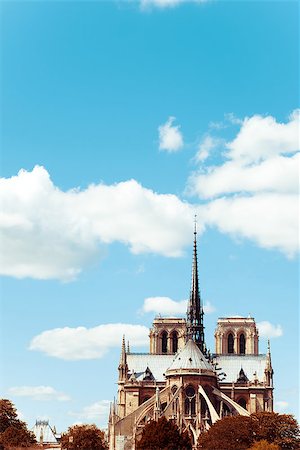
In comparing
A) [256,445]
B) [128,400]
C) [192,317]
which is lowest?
[256,445]

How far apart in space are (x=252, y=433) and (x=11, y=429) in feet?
88.8

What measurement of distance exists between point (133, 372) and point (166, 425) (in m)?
50.7

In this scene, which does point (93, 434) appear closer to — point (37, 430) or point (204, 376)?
point (204, 376)

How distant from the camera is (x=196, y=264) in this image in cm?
16138

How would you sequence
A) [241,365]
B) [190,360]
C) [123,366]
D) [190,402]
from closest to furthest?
[190,402], [190,360], [241,365], [123,366]

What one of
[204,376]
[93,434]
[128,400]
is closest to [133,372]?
[128,400]

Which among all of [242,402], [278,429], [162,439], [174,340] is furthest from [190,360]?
[162,439]

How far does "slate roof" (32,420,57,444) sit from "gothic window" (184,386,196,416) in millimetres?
34677

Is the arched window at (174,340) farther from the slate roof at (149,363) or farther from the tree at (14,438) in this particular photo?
the tree at (14,438)

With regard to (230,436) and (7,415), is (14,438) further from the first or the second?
(230,436)

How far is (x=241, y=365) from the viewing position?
158125 millimetres

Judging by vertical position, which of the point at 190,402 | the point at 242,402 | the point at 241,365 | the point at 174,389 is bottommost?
the point at 190,402

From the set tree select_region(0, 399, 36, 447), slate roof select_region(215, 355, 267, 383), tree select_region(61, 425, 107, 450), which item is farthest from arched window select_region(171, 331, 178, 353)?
tree select_region(0, 399, 36, 447)

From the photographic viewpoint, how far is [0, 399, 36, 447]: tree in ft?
364
